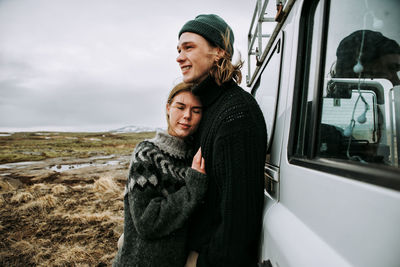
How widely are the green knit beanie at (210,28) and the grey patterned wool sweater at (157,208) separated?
723 mm

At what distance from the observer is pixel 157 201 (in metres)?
Answer: 1.21

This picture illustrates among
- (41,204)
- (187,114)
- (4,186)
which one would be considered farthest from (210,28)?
(4,186)

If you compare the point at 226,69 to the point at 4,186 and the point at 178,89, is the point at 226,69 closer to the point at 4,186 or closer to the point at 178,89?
the point at 178,89

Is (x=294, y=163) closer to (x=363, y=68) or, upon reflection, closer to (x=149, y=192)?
(x=363, y=68)

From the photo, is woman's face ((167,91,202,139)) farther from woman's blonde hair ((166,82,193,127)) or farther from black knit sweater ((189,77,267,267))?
black knit sweater ((189,77,267,267))

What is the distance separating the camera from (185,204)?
1.15 m

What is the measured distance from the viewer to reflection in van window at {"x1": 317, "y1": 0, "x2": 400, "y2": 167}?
31.5 inches

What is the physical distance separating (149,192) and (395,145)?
1179mm

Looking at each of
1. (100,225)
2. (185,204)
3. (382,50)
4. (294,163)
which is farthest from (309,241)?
(100,225)

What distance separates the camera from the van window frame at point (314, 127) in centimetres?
49

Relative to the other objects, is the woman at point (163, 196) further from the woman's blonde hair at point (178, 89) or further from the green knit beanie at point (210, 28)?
the green knit beanie at point (210, 28)

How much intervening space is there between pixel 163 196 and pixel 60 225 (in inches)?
169

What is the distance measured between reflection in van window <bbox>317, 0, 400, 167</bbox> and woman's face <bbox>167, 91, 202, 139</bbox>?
0.77 meters

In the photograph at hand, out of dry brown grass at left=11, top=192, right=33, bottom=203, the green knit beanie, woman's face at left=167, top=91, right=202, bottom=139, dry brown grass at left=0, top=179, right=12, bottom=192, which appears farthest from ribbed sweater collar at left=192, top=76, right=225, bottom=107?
dry brown grass at left=0, top=179, right=12, bottom=192
